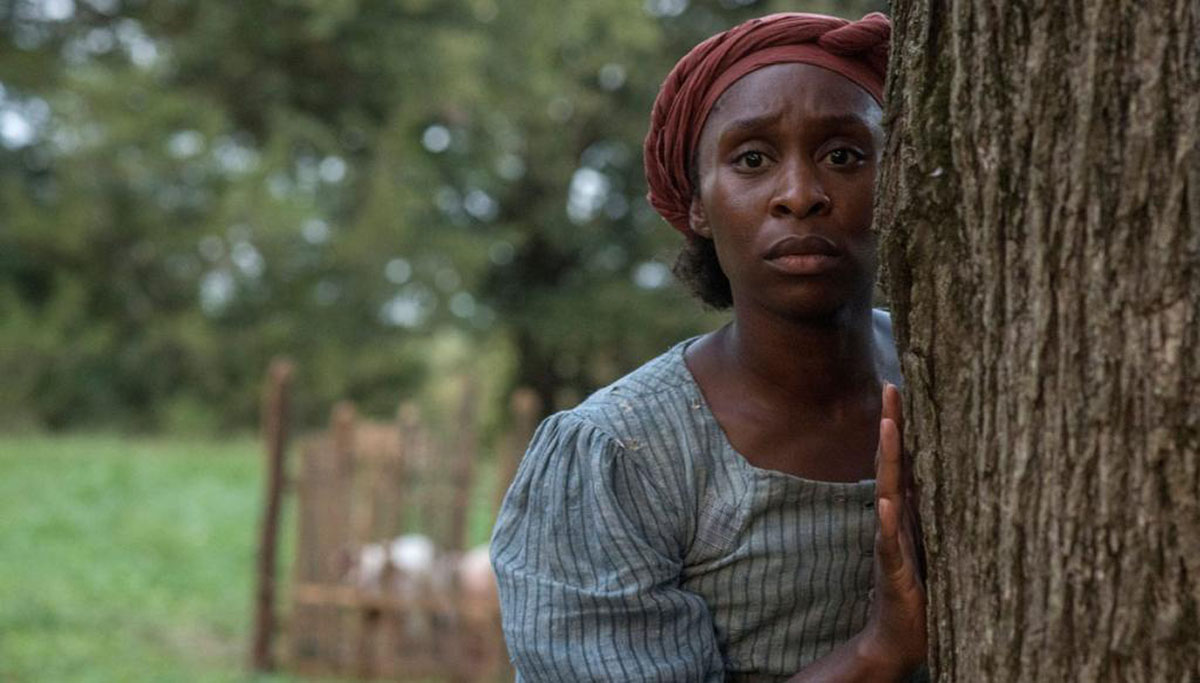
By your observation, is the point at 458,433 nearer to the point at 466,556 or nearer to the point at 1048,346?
the point at 466,556

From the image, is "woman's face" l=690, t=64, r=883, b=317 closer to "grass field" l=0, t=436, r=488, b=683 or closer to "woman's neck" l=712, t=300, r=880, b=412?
"woman's neck" l=712, t=300, r=880, b=412

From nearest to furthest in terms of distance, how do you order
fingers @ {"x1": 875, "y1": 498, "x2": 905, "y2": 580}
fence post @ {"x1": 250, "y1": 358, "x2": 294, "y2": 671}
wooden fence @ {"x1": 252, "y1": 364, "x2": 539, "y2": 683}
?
fingers @ {"x1": 875, "y1": 498, "x2": 905, "y2": 580} → wooden fence @ {"x1": 252, "y1": 364, "x2": 539, "y2": 683} → fence post @ {"x1": 250, "y1": 358, "x2": 294, "y2": 671}

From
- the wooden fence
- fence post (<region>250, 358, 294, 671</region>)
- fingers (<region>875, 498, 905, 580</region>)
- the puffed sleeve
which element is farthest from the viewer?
fence post (<region>250, 358, 294, 671</region>)

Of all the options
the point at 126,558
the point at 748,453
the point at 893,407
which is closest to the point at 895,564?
the point at 893,407

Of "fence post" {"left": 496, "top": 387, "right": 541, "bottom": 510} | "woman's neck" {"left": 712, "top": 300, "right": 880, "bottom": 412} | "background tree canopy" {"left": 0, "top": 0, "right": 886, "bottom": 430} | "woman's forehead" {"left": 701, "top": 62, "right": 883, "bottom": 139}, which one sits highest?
"background tree canopy" {"left": 0, "top": 0, "right": 886, "bottom": 430}

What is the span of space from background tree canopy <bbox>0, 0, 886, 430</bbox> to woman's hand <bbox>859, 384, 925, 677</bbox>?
1400cm

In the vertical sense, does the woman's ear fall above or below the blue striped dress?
above

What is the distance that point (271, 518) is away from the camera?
8344 millimetres

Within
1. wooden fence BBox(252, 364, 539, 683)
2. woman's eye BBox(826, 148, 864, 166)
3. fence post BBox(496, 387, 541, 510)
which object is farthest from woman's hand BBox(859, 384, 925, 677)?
wooden fence BBox(252, 364, 539, 683)

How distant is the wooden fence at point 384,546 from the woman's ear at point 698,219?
18.1 feet

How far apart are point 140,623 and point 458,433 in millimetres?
2626

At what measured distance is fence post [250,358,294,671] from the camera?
27.3 ft

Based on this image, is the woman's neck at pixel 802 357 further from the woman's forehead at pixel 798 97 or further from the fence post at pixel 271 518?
the fence post at pixel 271 518

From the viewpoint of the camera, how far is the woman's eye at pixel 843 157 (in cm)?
218
